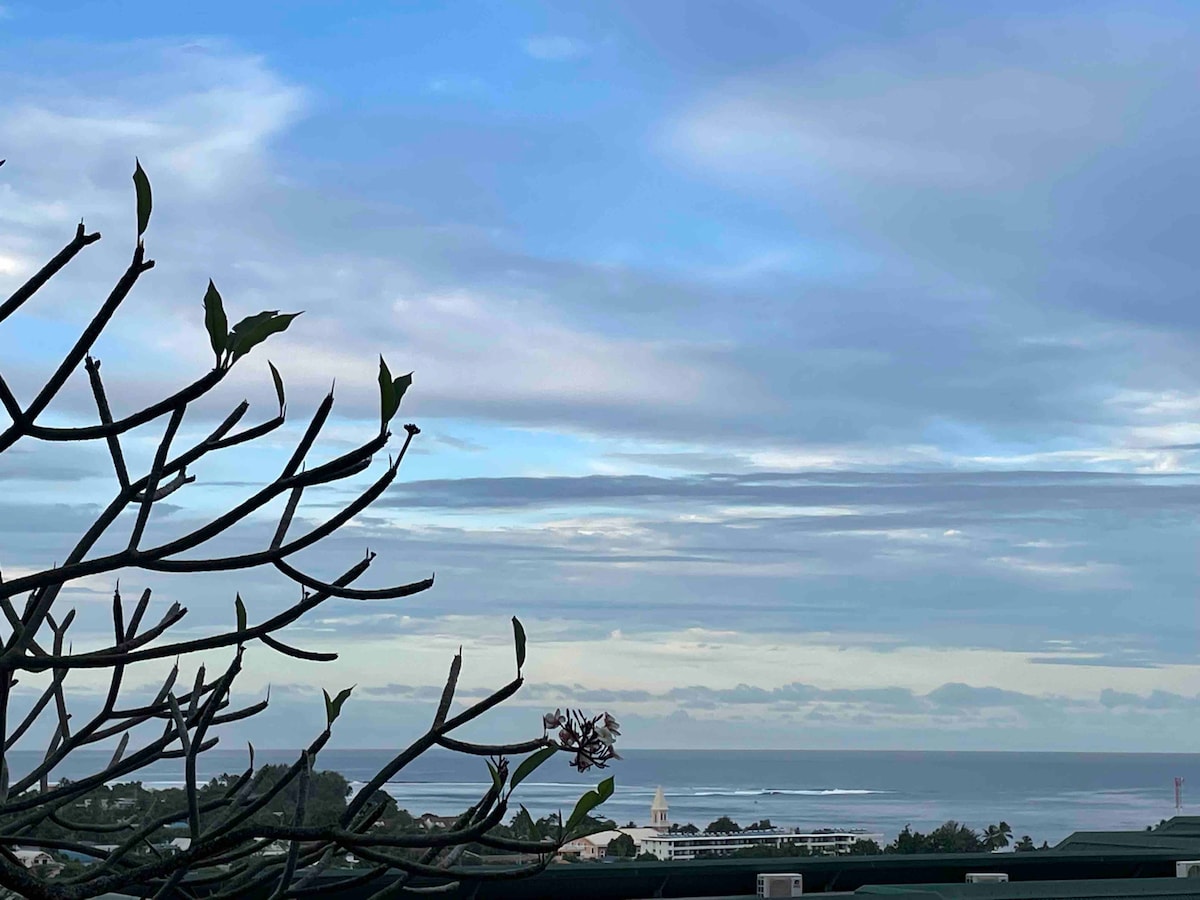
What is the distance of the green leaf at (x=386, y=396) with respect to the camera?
2588mm

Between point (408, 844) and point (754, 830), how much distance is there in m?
28.4

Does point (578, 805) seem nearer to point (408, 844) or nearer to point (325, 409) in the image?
point (408, 844)

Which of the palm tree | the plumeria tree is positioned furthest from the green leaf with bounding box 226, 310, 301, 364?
the palm tree

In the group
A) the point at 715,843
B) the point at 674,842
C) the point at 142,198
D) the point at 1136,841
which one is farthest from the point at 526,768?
the point at 715,843

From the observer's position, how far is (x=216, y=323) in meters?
2.45

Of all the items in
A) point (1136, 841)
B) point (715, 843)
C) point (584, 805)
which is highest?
point (584, 805)

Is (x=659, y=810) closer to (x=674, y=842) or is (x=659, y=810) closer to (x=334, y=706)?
(x=674, y=842)

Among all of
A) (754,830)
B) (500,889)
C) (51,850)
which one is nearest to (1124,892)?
(500,889)

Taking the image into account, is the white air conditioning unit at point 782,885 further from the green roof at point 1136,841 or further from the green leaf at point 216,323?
the green leaf at point 216,323

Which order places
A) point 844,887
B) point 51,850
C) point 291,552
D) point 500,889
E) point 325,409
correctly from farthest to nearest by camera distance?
point 844,887 < point 500,889 < point 51,850 < point 291,552 < point 325,409

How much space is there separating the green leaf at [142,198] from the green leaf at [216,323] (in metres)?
0.17

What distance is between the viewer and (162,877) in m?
3.02

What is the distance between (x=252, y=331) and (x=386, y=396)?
11.2 inches

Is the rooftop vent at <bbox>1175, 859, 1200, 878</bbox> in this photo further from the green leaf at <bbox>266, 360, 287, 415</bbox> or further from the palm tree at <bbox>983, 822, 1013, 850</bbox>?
the green leaf at <bbox>266, 360, 287, 415</bbox>
